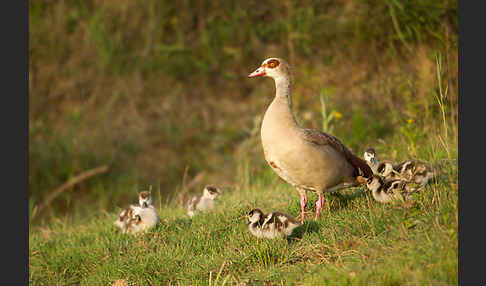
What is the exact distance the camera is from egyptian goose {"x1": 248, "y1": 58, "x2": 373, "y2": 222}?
484 centimetres

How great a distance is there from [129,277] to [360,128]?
5099 millimetres

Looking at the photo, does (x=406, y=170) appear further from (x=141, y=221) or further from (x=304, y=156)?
(x=141, y=221)

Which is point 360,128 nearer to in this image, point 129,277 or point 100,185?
point 129,277

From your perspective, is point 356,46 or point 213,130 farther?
point 213,130

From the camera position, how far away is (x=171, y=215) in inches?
260

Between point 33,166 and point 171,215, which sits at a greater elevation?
point 171,215

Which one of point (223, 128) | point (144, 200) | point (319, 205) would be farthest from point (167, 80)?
point (319, 205)

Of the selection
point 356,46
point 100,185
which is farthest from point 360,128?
point 100,185

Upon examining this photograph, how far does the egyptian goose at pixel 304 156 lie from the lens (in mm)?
4840

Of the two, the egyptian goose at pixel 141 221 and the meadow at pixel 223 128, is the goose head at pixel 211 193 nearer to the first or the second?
the meadow at pixel 223 128

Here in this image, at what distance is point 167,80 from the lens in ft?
43.5

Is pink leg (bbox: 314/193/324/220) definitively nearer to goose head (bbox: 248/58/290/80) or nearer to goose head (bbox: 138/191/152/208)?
goose head (bbox: 248/58/290/80)

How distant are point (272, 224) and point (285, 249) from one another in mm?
256

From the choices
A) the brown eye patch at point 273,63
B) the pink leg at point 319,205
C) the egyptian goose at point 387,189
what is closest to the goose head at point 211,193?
the pink leg at point 319,205
